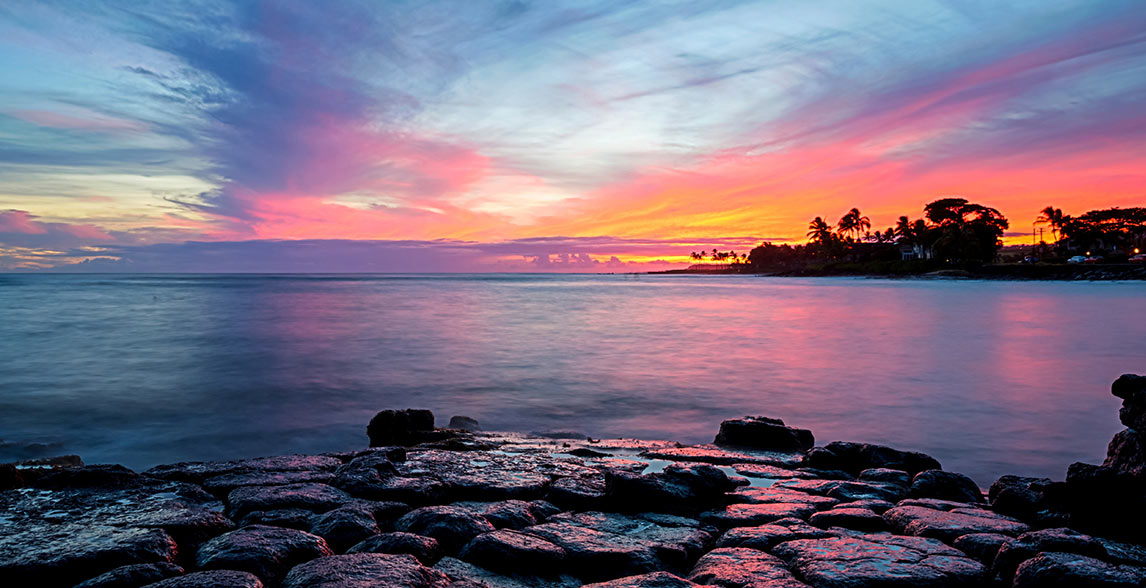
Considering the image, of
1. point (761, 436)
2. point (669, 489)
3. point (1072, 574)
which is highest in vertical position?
point (1072, 574)

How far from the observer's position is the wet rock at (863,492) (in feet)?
17.1

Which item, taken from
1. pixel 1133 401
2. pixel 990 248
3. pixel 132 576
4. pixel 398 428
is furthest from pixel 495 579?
pixel 990 248

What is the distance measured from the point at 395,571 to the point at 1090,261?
11046cm

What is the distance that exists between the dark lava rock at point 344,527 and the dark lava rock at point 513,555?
73cm

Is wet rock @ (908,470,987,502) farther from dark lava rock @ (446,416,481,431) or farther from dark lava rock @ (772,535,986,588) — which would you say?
dark lava rock @ (446,416,481,431)

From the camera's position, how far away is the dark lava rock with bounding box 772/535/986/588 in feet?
11.1

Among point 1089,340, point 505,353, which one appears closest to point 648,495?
point 505,353

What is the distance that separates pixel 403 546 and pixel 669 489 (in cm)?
206

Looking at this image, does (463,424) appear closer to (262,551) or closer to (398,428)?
(398,428)

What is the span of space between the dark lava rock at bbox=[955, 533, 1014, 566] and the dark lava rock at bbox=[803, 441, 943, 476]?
2417 millimetres

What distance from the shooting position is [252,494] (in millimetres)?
4867

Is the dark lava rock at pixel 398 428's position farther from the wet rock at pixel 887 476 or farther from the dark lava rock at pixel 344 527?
the wet rock at pixel 887 476

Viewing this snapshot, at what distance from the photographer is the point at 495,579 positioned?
3553 millimetres

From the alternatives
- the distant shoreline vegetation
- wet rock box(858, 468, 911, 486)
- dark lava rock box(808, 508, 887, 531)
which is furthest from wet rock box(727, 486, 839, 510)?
the distant shoreline vegetation
